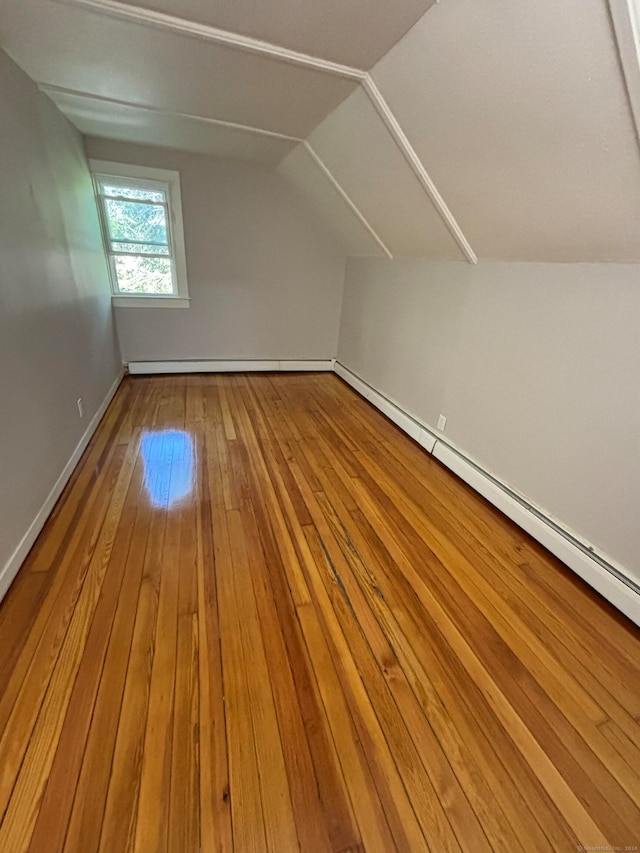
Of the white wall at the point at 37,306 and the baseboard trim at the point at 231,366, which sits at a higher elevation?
the white wall at the point at 37,306

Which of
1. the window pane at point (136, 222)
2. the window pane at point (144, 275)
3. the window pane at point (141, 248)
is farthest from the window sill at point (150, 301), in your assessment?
the window pane at point (136, 222)

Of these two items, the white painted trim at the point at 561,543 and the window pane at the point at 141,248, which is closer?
the white painted trim at the point at 561,543

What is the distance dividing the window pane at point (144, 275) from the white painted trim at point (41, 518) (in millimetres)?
1602

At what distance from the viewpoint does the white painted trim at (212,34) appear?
143 cm

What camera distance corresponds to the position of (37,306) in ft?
6.18

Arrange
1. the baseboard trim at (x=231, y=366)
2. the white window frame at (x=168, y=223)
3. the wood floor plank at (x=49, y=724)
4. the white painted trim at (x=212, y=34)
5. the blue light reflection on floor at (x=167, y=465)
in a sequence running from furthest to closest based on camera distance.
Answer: the baseboard trim at (x=231, y=366), the white window frame at (x=168, y=223), the blue light reflection on floor at (x=167, y=465), the white painted trim at (x=212, y=34), the wood floor plank at (x=49, y=724)

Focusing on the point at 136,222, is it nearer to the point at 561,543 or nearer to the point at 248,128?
the point at 248,128

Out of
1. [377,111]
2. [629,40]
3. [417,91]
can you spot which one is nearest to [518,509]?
[629,40]

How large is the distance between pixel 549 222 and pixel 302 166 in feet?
7.53

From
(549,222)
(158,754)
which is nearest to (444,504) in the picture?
(549,222)

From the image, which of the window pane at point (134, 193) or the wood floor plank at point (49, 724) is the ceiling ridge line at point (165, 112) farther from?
the wood floor plank at point (49, 724)

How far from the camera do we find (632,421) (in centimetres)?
155

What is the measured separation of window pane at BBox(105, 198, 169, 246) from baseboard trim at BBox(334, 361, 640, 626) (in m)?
3.08

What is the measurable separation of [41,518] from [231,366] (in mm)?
2779
